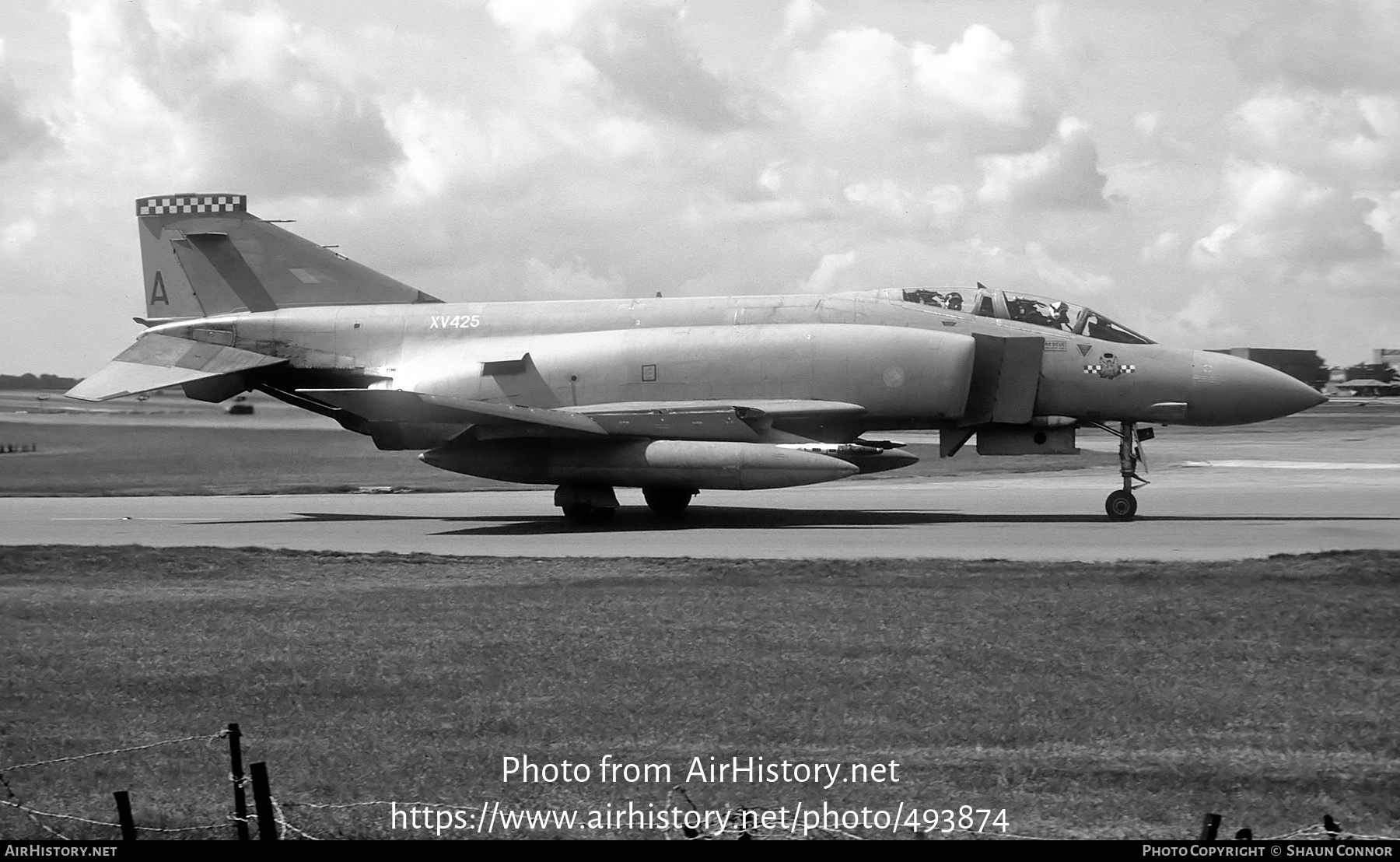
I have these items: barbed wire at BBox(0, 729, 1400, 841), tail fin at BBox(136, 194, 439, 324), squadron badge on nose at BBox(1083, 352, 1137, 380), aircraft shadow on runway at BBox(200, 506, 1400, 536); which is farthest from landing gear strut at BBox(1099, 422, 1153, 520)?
barbed wire at BBox(0, 729, 1400, 841)

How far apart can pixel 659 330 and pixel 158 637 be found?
1070 cm

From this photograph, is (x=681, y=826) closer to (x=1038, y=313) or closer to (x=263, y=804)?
(x=263, y=804)

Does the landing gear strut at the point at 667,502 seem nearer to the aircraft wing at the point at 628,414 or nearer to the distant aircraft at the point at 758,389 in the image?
the distant aircraft at the point at 758,389

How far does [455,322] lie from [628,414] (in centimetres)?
382

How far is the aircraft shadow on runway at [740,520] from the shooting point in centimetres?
1717

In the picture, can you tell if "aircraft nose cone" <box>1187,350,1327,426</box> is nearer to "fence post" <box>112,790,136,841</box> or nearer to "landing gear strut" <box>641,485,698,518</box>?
"landing gear strut" <box>641,485,698,518</box>

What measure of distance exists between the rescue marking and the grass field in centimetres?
888

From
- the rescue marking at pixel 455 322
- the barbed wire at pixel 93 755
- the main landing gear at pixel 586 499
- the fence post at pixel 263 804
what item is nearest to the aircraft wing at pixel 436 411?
the main landing gear at pixel 586 499

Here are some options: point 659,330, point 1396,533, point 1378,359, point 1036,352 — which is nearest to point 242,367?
point 659,330

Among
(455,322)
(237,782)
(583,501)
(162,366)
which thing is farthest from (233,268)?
(237,782)

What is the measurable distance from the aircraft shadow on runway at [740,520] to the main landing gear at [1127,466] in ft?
0.65

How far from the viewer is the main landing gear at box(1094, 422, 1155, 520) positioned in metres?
17.3

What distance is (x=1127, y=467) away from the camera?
692 inches

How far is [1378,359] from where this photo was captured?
4579 inches
